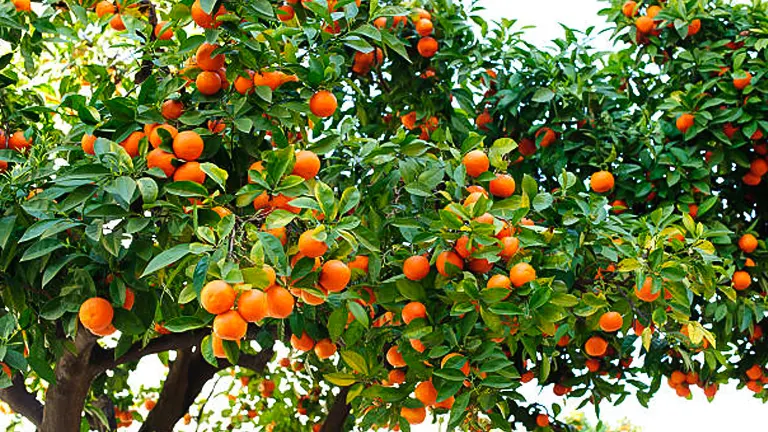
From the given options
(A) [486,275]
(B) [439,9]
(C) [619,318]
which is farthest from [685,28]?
(A) [486,275]

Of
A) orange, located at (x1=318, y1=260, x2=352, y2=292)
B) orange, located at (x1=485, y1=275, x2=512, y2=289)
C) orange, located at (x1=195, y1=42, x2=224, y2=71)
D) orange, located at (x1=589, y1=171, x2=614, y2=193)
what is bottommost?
orange, located at (x1=589, y1=171, x2=614, y2=193)

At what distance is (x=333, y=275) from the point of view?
1.33 metres

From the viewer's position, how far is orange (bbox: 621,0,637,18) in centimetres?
294

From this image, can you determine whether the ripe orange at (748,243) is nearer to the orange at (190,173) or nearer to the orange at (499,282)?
the orange at (499,282)

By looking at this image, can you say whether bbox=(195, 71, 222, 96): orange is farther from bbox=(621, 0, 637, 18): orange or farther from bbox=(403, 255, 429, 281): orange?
bbox=(621, 0, 637, 18): orange

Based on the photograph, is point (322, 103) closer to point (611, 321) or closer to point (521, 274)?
point (521, 274)

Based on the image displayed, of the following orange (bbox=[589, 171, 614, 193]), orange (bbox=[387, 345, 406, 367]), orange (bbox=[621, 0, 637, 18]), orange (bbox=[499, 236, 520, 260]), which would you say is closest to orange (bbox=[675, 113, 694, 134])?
orange (bbox=[589, 171, 614, 193])

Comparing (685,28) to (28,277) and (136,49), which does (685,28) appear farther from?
(28,277)

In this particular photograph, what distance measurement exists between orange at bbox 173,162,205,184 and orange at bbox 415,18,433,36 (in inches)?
53.9

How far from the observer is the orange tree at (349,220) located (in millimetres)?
1349

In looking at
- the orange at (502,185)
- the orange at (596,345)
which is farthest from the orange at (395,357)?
the orange at (596,345)

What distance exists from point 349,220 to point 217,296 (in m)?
0.25

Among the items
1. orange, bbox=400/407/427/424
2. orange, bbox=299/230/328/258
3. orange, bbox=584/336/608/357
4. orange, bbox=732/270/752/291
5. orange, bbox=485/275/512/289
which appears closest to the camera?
orange, bbox=299/230/328/258

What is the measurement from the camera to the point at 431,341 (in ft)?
5.01
